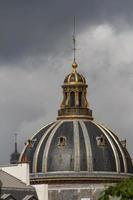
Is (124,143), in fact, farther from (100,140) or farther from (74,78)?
(74,78)

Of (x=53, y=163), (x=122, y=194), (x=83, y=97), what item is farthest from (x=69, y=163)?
(x=122, y=194)

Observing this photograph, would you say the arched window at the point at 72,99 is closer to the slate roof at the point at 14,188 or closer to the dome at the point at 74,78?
the dome at the point at 74,78

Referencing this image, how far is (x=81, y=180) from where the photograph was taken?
139 meters

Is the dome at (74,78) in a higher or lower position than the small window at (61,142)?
higher

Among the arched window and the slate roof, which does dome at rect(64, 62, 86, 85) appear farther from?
the slate roof

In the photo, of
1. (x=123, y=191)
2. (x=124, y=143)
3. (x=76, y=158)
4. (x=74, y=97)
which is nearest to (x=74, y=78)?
(x=74, y=97)

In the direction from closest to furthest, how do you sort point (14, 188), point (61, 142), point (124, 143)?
point (14, 188), point (61, 142), point (124, 143)

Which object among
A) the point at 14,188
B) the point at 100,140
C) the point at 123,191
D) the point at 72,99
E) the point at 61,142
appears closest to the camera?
the point at 123,191

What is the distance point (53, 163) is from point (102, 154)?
628 cm

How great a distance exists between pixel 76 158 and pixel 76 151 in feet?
2.96

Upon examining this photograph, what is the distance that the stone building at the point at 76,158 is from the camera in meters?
139

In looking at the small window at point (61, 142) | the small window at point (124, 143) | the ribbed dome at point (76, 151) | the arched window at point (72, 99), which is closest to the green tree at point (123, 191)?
the ribbed dome at point (76, 151)

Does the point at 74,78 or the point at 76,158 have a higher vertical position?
the point at 74,78

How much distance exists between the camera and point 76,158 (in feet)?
462
